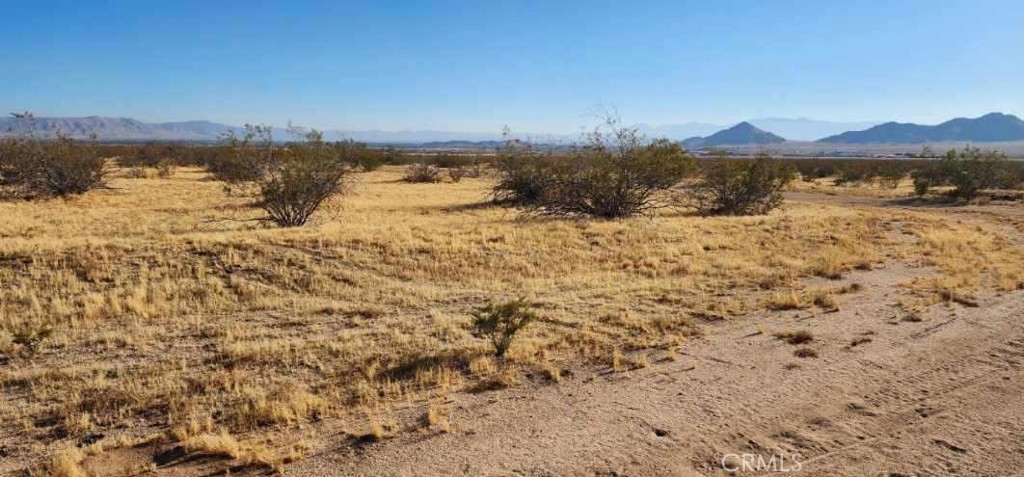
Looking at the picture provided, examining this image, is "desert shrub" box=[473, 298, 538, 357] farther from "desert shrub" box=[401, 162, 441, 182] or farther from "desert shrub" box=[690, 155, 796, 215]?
"desert shrub" box=[401, 162, 441, 182]

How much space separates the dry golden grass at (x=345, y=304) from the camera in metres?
6.09

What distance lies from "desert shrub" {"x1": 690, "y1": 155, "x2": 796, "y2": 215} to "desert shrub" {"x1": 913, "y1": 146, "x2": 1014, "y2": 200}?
13.8 m

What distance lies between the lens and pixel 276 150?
76.8 feet

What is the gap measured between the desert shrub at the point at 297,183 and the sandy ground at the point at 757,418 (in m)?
14.4

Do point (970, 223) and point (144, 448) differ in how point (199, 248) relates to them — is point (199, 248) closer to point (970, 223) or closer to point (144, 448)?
point (144, 448)

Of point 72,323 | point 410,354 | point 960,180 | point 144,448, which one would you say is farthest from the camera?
point 960,180

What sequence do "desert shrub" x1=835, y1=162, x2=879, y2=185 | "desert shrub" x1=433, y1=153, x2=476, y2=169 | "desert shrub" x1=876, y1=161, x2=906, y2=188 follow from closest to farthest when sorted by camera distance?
"desert shrub" x1=876, y1=161, x2=906, y2=188 < "desert shrub" x1=835, y1=162, x2=879, y2=185 < "desert shrub" x1=433, y1=153, x2=476, y2=169

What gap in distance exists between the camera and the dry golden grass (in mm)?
6090

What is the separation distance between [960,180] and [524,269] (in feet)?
107

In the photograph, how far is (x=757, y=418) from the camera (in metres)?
5.80

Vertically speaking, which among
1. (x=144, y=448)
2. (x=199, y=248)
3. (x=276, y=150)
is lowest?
(x=144, y=448)

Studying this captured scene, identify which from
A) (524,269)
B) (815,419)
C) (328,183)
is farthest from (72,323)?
(328,183)

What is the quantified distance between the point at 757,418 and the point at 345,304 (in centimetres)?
648

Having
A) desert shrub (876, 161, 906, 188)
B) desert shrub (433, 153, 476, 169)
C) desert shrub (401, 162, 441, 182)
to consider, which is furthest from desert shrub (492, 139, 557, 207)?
desert shrub (876, 161, 906, 188)
